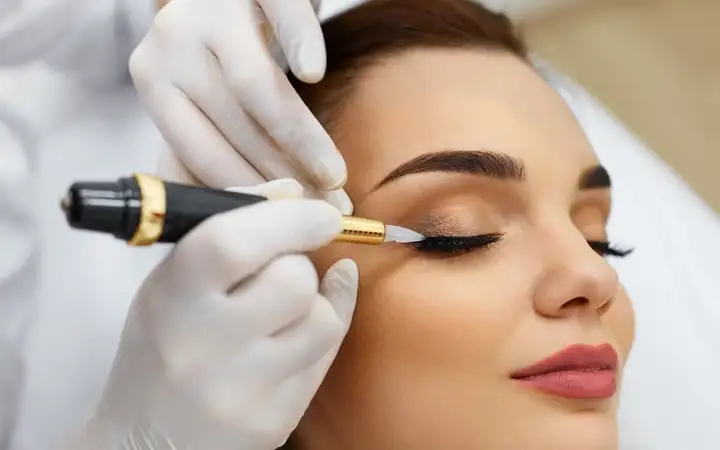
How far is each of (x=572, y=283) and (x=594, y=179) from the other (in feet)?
0.65

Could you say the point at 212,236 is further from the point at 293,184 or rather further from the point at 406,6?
the point at 406,6

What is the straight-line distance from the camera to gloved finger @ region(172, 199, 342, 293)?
0.74m

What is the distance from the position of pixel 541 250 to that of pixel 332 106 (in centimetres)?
31

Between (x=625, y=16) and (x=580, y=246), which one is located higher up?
(x=580, y=246)

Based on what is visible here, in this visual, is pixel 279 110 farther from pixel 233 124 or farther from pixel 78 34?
pixel 78 34

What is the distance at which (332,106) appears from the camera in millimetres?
1031

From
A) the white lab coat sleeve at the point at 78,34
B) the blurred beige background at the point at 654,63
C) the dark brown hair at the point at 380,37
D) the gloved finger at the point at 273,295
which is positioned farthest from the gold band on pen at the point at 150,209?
the blurred beige background at the point at 654,63

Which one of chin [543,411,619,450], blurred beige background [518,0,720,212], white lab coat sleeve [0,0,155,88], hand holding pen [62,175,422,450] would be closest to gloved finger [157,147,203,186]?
hand holding pen [62,175,422,450]

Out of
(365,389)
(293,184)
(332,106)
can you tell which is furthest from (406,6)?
(365,389)

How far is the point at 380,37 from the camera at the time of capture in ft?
3.49

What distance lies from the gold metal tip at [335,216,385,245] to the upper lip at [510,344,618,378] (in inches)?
8.3

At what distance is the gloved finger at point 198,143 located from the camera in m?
0.97

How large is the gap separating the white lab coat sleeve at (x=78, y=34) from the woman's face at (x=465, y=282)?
558 millimetres

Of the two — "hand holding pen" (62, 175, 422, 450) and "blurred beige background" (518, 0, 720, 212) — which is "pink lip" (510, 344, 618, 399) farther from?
"blurred beige background" (518, 0, 720, 212)
